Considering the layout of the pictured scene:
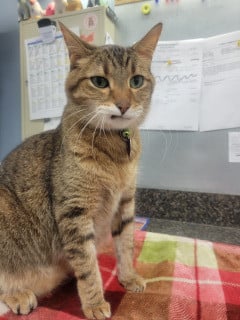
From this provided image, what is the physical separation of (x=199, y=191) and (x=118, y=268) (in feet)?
1.69

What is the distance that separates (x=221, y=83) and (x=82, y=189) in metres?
0.74

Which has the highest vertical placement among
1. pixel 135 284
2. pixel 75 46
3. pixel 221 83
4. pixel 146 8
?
pixel 146 8

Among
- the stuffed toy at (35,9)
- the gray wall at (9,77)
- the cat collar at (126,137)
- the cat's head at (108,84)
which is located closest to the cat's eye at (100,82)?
the cat's head at (108,84)

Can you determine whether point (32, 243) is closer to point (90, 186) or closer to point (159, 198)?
point (90, 186)

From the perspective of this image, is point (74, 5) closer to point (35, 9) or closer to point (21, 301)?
point (35, 9)

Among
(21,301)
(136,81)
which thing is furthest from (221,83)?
(21,301)

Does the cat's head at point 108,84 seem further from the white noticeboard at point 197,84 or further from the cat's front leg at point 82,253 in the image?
the white noticeboard at point 197,84

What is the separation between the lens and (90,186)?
642 millimetres

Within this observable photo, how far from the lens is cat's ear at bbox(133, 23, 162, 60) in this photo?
75 cm

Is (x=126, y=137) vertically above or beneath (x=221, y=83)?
beneath

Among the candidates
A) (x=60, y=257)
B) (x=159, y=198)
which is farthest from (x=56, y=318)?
(x=159, y=198)

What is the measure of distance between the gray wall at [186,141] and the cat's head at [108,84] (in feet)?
1.49

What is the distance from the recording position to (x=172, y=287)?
67 cm

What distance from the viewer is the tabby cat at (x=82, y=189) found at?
637mm
